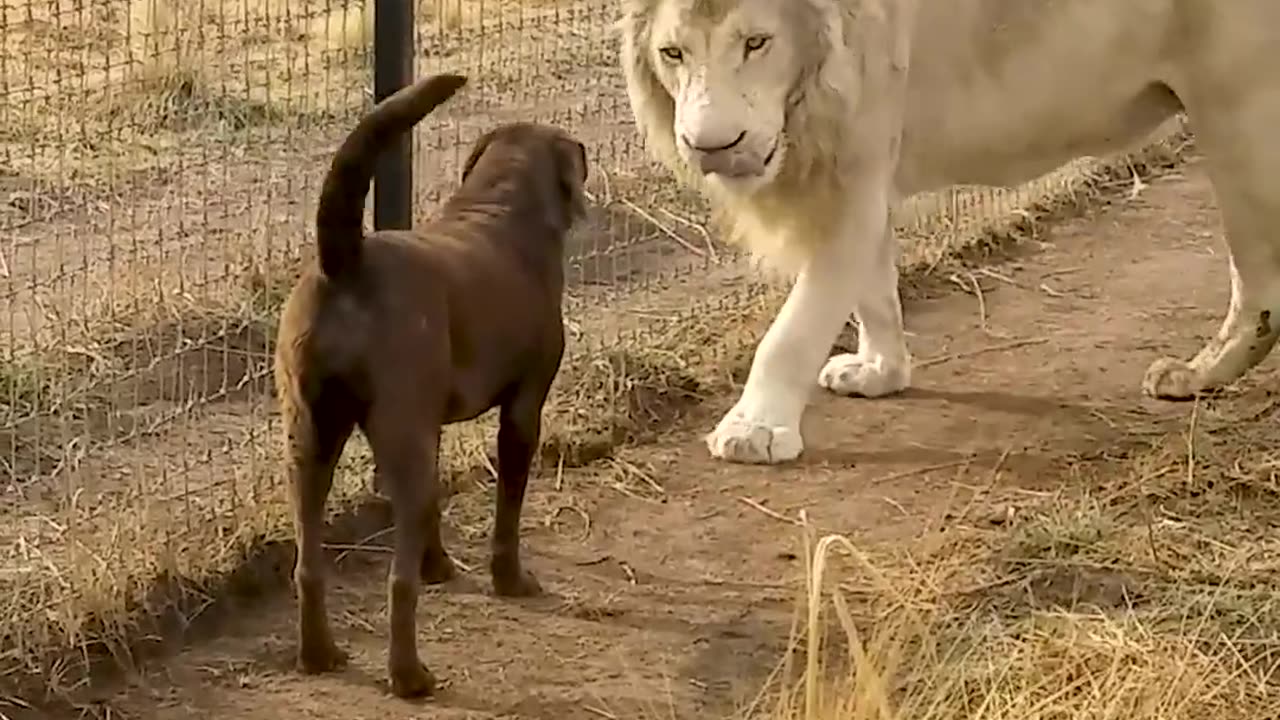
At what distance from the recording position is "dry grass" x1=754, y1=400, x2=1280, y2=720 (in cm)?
272

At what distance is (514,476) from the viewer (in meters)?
3.29

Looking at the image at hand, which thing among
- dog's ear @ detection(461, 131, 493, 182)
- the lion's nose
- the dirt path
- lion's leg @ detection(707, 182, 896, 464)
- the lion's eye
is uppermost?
the lion's eye

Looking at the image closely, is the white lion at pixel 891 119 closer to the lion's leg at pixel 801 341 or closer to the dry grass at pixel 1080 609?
the lion's leg at pixel 801 341

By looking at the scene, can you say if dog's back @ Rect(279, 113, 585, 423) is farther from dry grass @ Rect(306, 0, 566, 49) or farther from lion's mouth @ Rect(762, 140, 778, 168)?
dry grass @ Rect(306, 0, 566, 49)

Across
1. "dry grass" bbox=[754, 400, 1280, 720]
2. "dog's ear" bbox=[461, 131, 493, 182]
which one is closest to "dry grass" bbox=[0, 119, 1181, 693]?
"dog's ear" bbox=[461, 131, 493, 182]

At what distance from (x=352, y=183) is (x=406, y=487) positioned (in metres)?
0.44

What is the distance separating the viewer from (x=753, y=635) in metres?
3.27

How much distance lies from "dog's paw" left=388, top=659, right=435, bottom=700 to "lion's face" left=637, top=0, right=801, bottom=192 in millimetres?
1259

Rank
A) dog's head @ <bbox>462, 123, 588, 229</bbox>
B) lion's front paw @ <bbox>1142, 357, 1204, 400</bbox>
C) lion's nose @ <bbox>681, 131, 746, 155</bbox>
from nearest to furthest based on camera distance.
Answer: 1. dog's head @ <bbox>462, 123, 588, 229</bbox>
2. lion's nose @ <bbox>681, 131, 746, 155</bbox>
3. lion's front paw @ <bbox>1142, 357, 1204, 400</bbox>

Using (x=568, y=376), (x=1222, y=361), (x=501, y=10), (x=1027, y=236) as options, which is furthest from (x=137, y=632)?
(x=1027, y=236)

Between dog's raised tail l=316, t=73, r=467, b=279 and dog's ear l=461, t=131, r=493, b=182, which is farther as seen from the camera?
dog's ear l=461, t=131, r=493, b=182

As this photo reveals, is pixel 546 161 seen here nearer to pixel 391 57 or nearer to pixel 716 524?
pixel 391 57

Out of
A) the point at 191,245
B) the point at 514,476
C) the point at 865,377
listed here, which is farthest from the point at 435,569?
the point at 191,245

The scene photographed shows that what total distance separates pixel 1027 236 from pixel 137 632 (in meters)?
3.68
